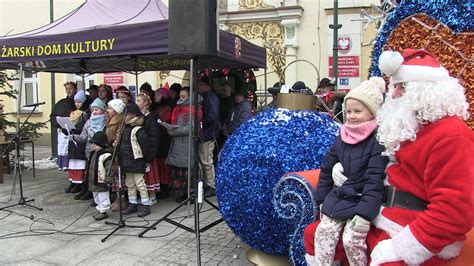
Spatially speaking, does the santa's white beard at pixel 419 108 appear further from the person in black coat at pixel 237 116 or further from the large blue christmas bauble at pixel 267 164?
the person in black coat at pixel 237 116

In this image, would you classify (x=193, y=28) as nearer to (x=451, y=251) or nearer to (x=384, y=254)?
(x=384, y=254)

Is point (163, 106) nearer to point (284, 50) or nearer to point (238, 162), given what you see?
point (238, 162)

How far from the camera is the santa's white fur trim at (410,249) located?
6.28 ft

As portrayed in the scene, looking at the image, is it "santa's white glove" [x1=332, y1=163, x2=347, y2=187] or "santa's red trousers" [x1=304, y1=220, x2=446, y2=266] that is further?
"santa's white glove" [x1=332, y1=163, x2=347, y2=187]

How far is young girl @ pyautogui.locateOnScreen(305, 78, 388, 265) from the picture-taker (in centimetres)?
225

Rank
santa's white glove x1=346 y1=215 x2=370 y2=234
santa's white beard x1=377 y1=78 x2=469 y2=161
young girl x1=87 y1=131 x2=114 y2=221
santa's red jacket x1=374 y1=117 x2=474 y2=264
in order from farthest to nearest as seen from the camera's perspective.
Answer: young girl x1=87 y1=131 x2=114 y2=221 → santa's white glove x1=346 y1=215 x2=370 y2=234 → santa's white beard x1=377 y1=78 x2=469 y2=161 → santa's red jacket x1=374 y1=117 x2=474 y2=264

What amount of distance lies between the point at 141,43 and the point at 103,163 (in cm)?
160

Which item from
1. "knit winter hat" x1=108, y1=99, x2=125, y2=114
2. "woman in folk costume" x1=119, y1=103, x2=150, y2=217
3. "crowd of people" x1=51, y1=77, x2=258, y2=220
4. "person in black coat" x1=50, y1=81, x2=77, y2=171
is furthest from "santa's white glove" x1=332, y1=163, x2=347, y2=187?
"person in black coat" x1=50, y1=81, x2=77, y2=171

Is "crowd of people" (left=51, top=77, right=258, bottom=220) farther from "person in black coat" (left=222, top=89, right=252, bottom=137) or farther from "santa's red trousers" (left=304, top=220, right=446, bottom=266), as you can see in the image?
"santa's red trousers" (left=304, top=220, right=446, bottom=266)

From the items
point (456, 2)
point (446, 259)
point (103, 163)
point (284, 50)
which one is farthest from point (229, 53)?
point (284, 50)

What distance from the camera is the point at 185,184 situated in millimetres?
6414

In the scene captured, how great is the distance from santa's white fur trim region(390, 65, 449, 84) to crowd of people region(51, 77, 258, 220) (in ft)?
10.1

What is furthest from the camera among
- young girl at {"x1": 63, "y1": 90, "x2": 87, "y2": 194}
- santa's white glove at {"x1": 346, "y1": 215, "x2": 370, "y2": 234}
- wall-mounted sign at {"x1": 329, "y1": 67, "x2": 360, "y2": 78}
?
wall-mounted sign at {"x1": 329, "y1": 67, "x2": 360, "y2": 78}

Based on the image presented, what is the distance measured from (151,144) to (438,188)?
429 cm
